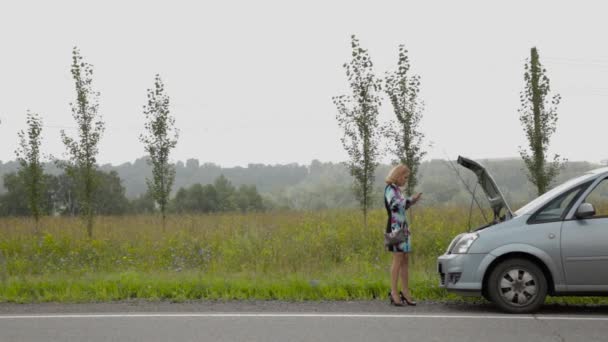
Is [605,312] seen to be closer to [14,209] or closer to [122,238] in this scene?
[122,238]

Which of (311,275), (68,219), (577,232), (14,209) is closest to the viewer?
(577,232)

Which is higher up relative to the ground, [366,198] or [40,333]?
[366,198]

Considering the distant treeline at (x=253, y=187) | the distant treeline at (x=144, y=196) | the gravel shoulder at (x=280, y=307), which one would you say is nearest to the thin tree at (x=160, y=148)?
the distant treeline at (x=253, y=187)

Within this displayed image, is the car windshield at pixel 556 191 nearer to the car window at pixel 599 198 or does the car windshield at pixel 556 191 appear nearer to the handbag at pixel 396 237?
the car window at pixel 599 198

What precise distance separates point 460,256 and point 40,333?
4.99 metres

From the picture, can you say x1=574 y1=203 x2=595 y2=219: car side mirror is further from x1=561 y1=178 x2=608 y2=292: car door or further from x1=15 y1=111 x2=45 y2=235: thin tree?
x1=15 y1=111 x2=45 y2=235: thin tree

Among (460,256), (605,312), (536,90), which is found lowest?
(605,312)

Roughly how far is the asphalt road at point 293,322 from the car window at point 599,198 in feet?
4.06

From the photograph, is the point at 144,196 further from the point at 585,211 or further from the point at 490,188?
the point at 585,211

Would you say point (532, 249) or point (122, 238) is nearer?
point (532, 249)

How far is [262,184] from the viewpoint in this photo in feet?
356

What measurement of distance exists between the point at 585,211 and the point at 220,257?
27.7 ft

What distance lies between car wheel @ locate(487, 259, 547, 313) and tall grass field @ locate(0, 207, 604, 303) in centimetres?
123

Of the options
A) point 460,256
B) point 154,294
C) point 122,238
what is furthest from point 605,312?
point 122,238
